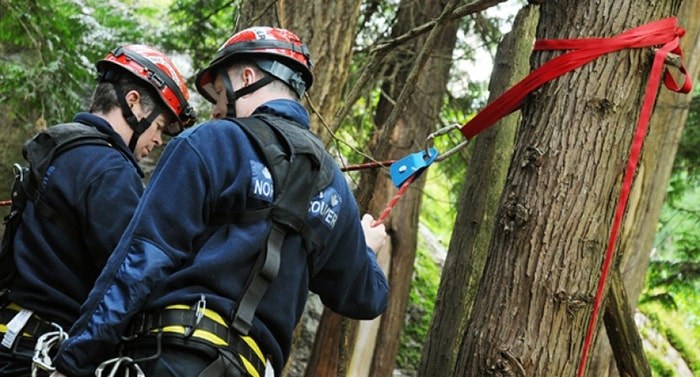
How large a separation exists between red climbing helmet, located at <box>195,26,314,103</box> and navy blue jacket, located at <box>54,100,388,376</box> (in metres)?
0.41

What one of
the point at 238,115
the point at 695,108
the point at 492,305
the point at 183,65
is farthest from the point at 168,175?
the point at 183,65

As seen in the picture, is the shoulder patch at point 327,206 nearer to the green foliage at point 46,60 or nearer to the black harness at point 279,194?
the black harness at point 279,194

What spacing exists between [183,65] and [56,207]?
9700mm

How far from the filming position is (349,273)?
3.21 meters

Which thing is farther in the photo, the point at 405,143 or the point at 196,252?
the point at 405,143

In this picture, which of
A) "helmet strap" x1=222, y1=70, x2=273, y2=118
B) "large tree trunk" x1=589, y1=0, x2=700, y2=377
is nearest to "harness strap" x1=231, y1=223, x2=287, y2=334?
"helmet strap" x1=222, y1=70, x2=273, y2=118

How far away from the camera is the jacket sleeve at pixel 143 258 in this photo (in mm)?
2643

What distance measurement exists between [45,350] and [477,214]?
3.47 m

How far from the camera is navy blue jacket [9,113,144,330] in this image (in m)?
3.43

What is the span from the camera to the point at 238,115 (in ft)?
10.3

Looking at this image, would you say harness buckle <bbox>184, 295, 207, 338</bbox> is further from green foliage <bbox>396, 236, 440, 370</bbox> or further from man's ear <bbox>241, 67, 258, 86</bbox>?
green foliage <bbox>396, 236, 440, 370</bbox>

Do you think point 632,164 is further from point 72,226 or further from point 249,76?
point 72,226

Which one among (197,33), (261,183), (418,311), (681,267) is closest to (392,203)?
(261,183)

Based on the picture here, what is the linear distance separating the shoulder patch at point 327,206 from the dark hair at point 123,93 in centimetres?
139
